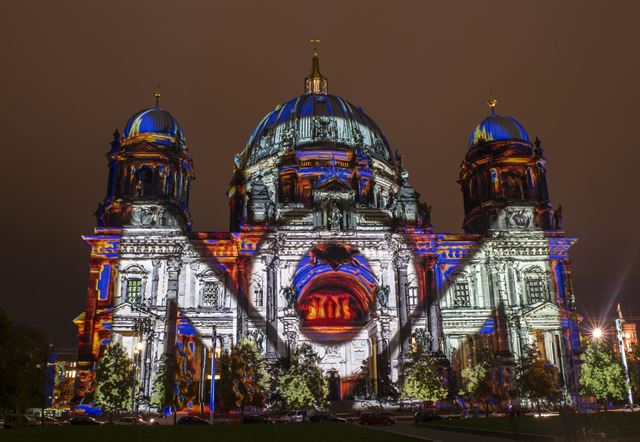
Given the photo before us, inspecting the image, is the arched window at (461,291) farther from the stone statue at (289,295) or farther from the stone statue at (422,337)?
the stone statue at (289,295)

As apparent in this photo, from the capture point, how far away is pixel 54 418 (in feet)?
180

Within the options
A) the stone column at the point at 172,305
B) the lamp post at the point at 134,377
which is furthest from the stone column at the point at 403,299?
the lamp post at the point at 134,377

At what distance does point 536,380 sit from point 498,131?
106ft

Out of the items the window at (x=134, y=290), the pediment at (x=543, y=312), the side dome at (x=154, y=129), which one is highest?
the side dome at (x=154, y=129)

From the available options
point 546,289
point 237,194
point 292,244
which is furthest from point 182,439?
point 237,194

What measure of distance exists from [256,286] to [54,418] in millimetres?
21825

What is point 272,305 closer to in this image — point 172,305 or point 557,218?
point 172,305

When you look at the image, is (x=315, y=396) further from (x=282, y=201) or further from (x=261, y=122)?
(x=261, y=122)

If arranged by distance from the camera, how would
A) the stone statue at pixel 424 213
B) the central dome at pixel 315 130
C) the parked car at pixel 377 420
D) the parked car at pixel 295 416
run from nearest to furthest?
the parked car at pixel 377 420
the parked car at pixel 295 416
the stone statue at pixel 424 213
the central dome at pixel 315 130

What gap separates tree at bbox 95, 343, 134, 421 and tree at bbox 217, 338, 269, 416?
7393 mm

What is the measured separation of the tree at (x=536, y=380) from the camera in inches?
2090

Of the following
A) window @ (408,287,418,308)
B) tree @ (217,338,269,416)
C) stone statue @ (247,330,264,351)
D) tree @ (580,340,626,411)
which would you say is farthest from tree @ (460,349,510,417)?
stone statue @ (247,330,264,351)

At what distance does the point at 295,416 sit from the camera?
159 ft

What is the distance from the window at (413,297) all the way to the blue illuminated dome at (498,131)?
2089 centimetres
